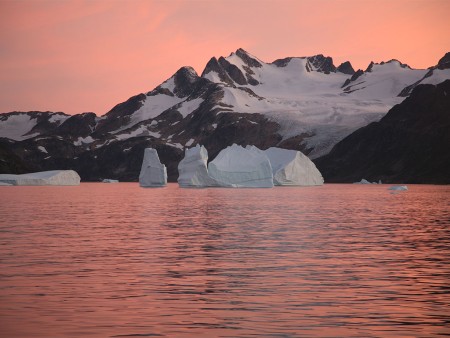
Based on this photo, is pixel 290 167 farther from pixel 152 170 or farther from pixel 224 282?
pixel 224 282

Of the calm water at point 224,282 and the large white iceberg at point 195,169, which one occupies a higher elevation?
the large white iceberg at point 195,169

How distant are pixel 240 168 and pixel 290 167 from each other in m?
27.1

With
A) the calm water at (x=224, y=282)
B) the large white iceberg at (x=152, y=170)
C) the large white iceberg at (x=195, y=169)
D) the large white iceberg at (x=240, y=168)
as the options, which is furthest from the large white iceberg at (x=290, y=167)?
the calm water at (x=224, y=282)

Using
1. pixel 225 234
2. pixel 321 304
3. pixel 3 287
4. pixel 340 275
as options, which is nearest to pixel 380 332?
pixel 321 304

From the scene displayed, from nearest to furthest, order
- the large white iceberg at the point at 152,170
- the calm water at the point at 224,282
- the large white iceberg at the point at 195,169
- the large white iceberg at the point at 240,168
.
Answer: the calm water at the point at 224,282, the large white iceberg at the point at 195,169, the large white iceberg at the point at 240,168, the large white iceberg at the point at 152,170

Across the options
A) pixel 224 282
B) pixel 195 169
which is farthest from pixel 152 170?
pixel 224 282

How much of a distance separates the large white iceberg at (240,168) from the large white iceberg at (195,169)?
1486mm

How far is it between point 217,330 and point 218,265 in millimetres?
12407

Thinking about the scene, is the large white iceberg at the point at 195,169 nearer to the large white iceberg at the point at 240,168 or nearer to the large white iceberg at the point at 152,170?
the large white iceberg at the point at 240,168

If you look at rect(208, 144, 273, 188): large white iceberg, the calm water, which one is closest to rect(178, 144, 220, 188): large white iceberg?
rect(208, 144, 273, 188): large white iceberg

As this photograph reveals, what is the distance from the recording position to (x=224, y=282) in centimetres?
2592

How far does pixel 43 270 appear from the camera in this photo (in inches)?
1134

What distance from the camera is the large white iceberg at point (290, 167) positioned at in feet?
588

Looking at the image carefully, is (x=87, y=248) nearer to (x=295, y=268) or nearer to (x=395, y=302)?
(x=295, y=268)
